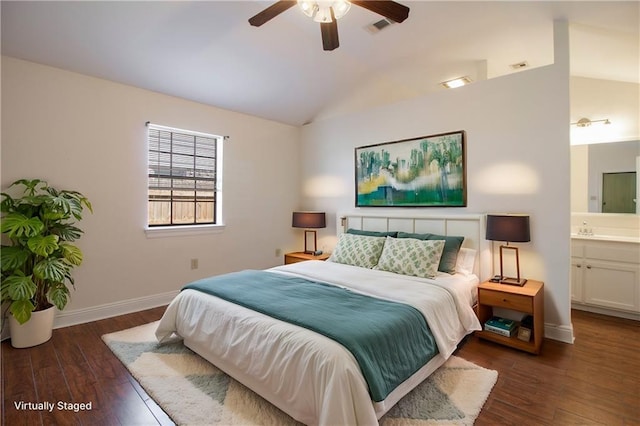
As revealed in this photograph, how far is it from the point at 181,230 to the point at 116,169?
101cm

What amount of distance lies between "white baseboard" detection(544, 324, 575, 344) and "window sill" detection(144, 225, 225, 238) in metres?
3.92

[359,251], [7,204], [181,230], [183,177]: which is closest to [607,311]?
[359,251]

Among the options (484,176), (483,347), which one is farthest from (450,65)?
(483,347)

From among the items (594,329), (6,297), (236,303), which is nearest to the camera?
(236,303)

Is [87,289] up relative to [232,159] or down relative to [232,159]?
down

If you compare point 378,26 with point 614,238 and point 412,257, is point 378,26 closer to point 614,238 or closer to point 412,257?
point 412,257

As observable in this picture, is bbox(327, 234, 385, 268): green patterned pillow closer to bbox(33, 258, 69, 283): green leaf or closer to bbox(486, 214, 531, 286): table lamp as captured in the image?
bbox(486, 214, 531, 286): table lamp

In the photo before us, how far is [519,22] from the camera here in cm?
280

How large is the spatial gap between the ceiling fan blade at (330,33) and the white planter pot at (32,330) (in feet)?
10.9

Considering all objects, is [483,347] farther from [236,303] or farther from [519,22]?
[519,22]

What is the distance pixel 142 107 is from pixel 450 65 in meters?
3.65

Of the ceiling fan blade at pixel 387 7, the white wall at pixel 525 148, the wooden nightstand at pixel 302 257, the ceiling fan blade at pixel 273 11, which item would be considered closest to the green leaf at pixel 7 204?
the ceiling fan blade at pixel 273 11

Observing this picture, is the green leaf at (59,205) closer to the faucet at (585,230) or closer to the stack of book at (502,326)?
the stack of book at (502,326)

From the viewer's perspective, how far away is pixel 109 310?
3.42 metres
